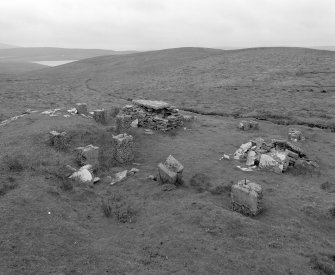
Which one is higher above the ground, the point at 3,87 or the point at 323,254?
the point at 323,254

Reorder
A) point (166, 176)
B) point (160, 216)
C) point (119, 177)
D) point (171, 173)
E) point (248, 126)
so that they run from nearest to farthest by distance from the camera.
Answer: point (160, 216) → point (171, 173) → point (166, 176) → point (119, 177) → point (248, 126)

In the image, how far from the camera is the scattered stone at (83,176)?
15073mm

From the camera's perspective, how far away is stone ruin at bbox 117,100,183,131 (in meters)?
A: 23.9

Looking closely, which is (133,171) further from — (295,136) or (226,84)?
(226,84)

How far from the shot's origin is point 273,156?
58.7 feet

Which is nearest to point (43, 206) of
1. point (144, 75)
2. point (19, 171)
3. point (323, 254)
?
point (19, 171)

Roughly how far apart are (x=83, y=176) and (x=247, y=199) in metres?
7.58

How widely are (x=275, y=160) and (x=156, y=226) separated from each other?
8.59 m

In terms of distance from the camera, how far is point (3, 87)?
53625 mm

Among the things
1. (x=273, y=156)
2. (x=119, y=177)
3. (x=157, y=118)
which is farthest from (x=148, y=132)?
(x=273, y=156)

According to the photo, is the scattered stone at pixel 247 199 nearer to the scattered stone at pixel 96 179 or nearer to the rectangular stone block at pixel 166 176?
the rectangular stone block at pixel 166 176

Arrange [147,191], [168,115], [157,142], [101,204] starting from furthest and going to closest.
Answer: [168,115] → [157,142] → [147,191] → [101,204]

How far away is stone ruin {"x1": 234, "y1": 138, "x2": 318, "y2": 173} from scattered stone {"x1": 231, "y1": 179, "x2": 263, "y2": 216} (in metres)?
4.45

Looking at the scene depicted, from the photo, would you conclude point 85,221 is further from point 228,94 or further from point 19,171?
point 228,94
